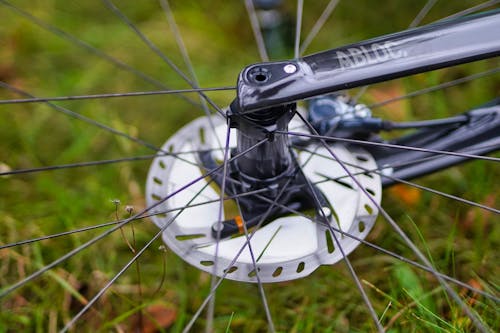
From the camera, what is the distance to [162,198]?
0.80 metres

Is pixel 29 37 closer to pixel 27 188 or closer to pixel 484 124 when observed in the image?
pixel 27 188

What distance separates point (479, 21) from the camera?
24.9 inches

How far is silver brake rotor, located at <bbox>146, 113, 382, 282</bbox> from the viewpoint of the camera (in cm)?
71

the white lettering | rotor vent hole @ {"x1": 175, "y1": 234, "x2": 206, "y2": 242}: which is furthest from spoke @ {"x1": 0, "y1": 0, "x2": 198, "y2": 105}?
the white lettering

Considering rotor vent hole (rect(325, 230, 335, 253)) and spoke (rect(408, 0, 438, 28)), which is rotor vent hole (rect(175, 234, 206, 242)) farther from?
spoke (rect(408, 0, 438, 28))

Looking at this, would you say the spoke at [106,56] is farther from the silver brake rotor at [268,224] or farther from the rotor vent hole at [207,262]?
the rotor vent hole at [207,262]

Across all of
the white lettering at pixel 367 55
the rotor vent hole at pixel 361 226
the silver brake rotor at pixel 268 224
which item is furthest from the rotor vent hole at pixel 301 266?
the white lettering at pixel 367 55

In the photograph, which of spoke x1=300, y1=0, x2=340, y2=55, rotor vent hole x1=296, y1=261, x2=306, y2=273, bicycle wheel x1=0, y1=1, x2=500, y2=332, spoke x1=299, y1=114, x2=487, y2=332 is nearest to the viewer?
spoke x1=299, y1=114, x2=487, y2=332

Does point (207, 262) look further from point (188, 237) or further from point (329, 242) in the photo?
point (329, 242)

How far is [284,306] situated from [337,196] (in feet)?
0.66

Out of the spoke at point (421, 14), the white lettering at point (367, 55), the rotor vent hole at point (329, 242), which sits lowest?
the rotor vent hole at point (329, 242)

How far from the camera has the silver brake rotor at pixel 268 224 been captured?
0.71 metres

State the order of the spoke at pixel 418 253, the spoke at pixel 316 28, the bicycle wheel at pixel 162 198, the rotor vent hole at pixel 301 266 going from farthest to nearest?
the spoke at pixel 316 28
the bicycle wheel at pixel 162 198
the rotor vent hole at pixel 301 266
the spoke at pixel 418 253

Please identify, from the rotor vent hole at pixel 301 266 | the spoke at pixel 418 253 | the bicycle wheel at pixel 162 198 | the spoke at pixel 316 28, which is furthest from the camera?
the spoke at pixel 316 28
